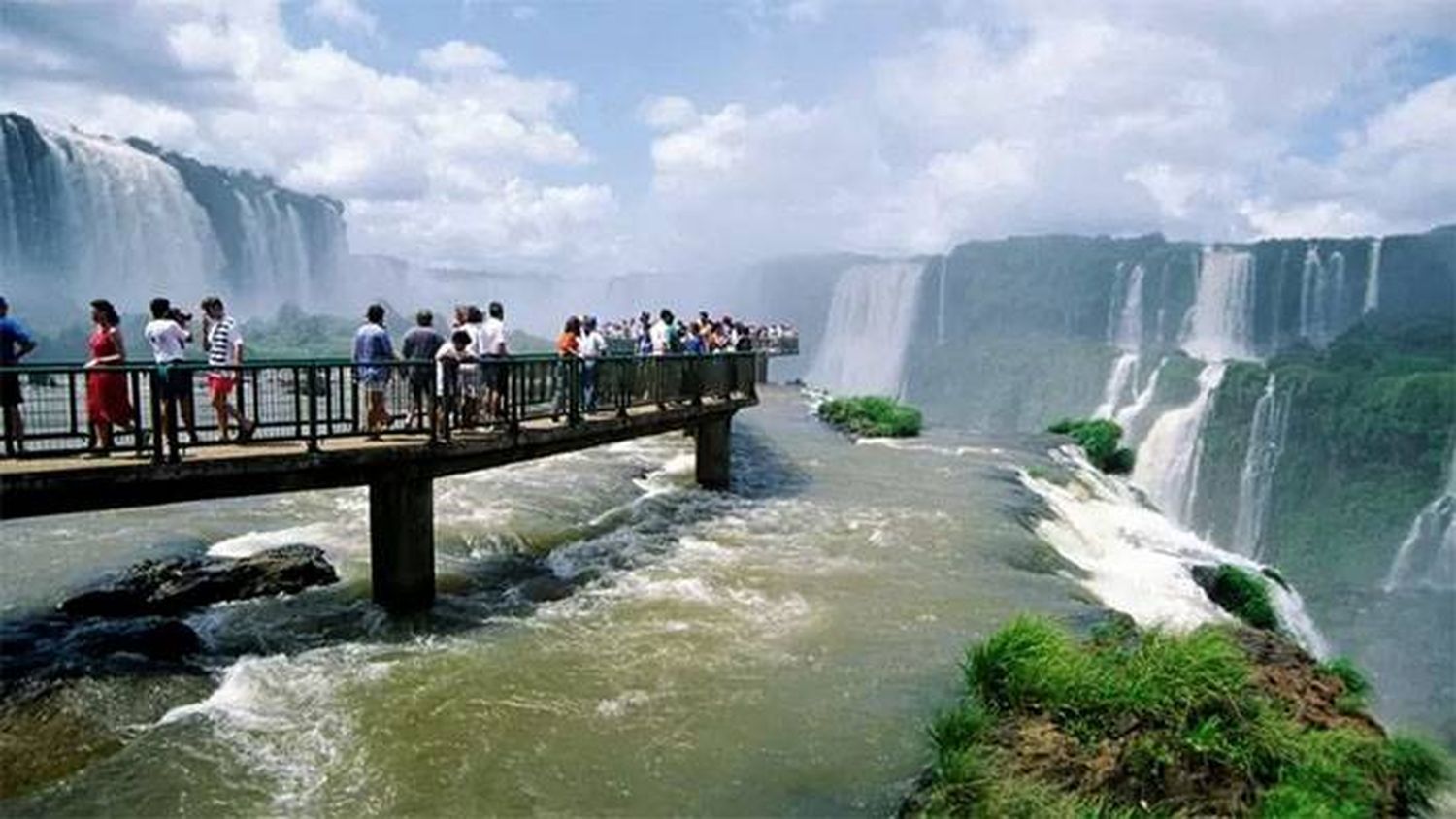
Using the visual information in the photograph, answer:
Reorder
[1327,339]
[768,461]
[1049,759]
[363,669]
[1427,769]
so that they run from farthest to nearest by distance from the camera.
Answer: [1327,339]
[768,461]
[363,669]
[1427,769]
[1049,759]

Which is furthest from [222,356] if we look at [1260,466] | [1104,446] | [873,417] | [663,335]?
[1260,466]

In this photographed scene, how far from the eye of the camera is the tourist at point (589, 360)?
50.6 feet

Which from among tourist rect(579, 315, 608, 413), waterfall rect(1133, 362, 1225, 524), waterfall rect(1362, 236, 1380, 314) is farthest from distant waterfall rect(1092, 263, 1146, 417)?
tourist rect(579, 315, 608, 413)

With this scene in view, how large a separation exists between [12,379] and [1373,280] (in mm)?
89246

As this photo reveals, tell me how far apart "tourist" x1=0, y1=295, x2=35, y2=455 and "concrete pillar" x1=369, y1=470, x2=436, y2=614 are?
3.45m

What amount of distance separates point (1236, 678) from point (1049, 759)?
6.41 ft

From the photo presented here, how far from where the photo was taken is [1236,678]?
814cm

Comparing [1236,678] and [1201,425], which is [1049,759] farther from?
[1201,425]

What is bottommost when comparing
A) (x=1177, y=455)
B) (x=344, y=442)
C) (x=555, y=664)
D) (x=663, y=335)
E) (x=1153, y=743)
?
(x=1177, y=455)

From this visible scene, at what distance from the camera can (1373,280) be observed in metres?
76.8

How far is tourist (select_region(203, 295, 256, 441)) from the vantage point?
10156 mm

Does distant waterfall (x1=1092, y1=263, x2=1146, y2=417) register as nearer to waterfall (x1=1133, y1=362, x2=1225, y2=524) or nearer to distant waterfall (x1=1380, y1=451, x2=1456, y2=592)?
waterfall (x1=1133, y1=362, x2=1225, y2=524)

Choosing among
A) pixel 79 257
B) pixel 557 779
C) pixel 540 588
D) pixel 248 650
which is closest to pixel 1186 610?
pixel 540 588

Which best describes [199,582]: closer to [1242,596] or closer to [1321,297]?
[1242,596]
